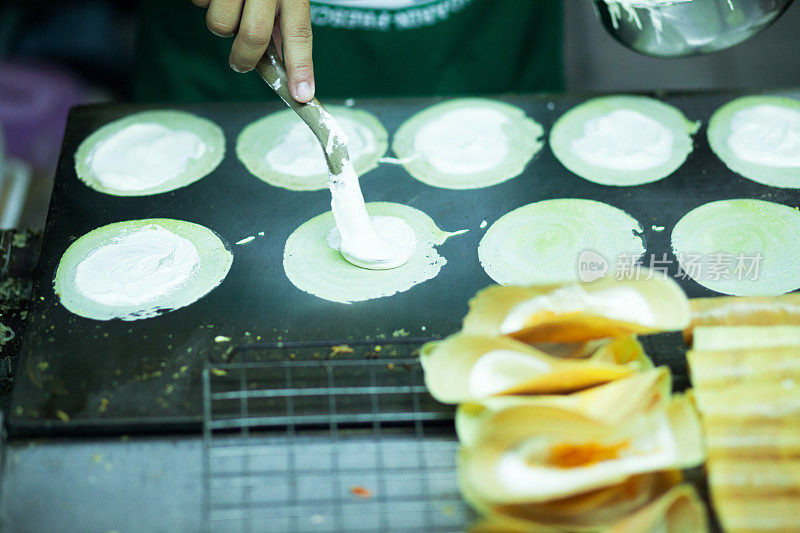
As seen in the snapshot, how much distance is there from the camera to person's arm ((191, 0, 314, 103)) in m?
1.68

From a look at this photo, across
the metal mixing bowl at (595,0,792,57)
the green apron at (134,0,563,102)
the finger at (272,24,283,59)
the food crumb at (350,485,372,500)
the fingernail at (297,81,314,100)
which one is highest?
the green apron at (134,0,563,102)

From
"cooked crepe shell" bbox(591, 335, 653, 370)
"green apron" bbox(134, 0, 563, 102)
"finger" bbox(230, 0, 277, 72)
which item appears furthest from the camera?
"green apron" bbox(134, 0, 563, 102)

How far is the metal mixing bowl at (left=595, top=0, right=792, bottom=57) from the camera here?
1.58 m

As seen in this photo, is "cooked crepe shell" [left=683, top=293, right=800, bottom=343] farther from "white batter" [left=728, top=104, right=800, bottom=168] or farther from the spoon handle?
the spoon handle

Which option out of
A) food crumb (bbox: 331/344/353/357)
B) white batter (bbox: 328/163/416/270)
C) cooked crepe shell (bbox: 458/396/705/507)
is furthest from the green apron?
cooked crepe shell (bbox: 458/396/705/507)

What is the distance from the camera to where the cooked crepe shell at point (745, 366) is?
4.23ft

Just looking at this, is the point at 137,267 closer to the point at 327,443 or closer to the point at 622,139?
the point at 327,443

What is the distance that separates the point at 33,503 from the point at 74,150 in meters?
1.06

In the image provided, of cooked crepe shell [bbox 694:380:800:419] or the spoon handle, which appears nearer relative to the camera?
cooked crepe shell [bbox 694:380:800:419]

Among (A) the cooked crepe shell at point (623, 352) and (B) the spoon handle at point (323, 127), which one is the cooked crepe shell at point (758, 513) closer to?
(A) the cooked crepe shell at point (623, 352)

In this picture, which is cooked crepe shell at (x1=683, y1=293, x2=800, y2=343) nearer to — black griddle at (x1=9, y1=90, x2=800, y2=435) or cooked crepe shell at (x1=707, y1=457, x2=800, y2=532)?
black griddle at (x1=9, y1=90, x2=800, y2=435)

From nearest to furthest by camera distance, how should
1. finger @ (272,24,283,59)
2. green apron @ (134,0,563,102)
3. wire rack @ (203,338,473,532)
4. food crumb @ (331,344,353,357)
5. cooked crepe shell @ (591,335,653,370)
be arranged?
1. wire rack @ (203,338,473,532)
2. cooked crepe shell @ (591,335,653,370)
3. food crumb @ (331,344,353,357)
4. finger @ (272,24,283,59)
5. green apron @ (134,0,563,102)

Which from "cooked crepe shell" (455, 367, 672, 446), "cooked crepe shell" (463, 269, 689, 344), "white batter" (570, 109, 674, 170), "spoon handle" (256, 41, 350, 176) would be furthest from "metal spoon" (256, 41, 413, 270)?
"white batter" (570, 109, 674, 170)

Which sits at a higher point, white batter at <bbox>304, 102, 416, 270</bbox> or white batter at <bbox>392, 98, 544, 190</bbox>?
white batter at <bbox>392, 98, 544, 190</bbox>
